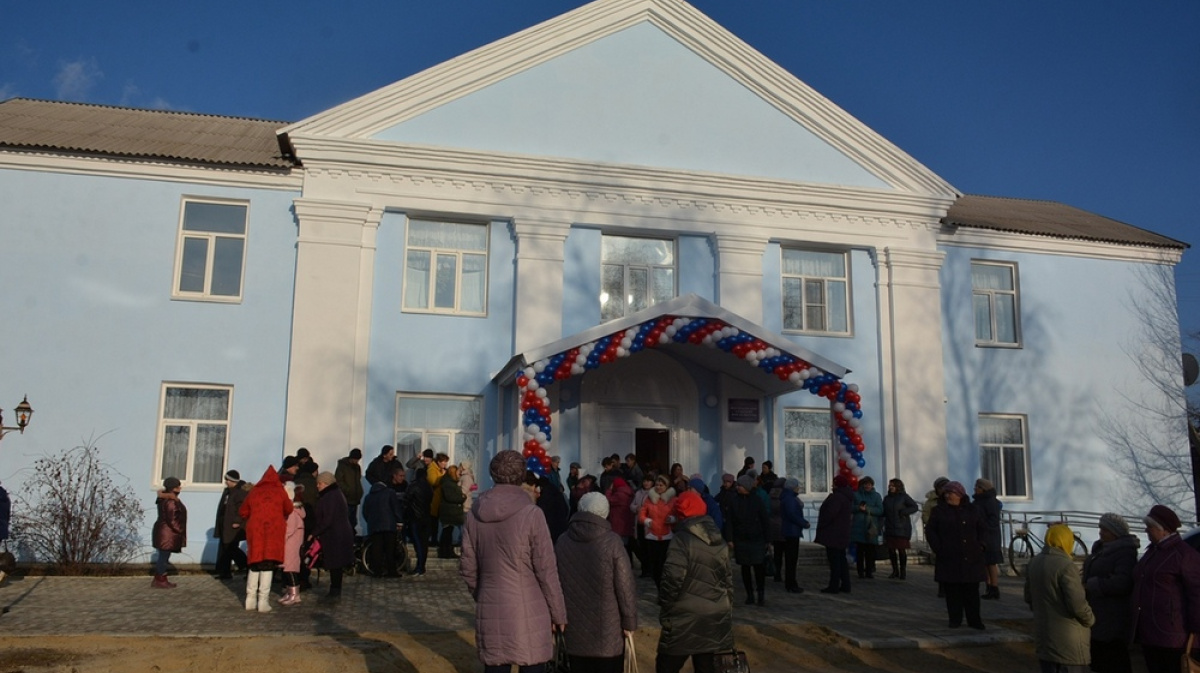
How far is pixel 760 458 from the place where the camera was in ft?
59.2

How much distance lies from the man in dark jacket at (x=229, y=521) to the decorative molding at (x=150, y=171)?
568 centimetres

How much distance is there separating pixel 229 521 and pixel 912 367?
39.7ft

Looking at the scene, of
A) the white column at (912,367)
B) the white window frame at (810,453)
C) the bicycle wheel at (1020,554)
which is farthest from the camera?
Answer: the white column at (912,367)

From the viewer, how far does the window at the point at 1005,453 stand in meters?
19.5

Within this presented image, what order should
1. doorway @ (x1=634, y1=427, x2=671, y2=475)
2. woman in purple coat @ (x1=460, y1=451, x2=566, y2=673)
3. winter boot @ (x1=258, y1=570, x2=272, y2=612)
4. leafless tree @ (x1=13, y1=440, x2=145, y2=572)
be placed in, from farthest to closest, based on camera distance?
doorway @ (x1=634, y1=427, x2=671, y2=475) → leafless tree @ (x1=13, y1=440, x2=145, y2=572) → winter boot @ (x1=258, y1=570, x2=272, y2=612) → woman in purple coat @ (x1=460, y1=451, x2=566, y2=673)

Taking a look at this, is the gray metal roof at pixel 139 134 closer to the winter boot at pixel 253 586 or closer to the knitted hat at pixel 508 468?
the winter boot at pixel 253 586

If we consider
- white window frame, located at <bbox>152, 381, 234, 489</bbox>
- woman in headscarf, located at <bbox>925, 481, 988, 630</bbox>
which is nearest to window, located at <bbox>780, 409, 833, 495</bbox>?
woman in headscarf, located at <bbox>925, 481, 988, 630</bbox>

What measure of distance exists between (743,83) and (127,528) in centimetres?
1269

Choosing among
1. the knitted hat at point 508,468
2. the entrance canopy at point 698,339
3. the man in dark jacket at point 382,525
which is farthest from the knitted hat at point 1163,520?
Answer: the man in dark jacket at point 382,525

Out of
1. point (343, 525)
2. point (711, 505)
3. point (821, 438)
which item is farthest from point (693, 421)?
point (343, 525)

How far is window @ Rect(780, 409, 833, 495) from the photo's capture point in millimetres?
18406

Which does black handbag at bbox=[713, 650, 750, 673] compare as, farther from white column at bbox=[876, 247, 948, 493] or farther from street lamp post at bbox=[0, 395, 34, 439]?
white column at bbox=[876, 247, 948, 493]

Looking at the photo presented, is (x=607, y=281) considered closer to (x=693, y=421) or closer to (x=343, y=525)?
(x=693, y=421)

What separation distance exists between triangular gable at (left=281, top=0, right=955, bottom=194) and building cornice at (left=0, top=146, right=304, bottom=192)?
1.12 m
